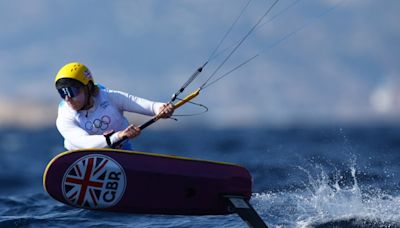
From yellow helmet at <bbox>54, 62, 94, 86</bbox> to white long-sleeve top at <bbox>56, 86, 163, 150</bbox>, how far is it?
345 millimetres

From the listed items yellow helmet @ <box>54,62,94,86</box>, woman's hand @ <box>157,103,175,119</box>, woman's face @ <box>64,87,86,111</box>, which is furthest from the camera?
woman's hand @ <box>157,103,175,119</box>

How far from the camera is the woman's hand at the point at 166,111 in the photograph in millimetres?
9227

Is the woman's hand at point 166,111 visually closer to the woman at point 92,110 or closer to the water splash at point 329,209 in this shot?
the woman at point 92,110

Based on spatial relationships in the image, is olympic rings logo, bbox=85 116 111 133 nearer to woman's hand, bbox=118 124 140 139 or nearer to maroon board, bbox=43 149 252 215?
maroon board, bbox=43 149 252 215

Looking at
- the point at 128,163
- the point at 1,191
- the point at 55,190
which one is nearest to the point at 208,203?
the point at 128,163

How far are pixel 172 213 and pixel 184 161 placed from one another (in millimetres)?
657

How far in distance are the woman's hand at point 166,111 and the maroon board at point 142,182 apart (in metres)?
0.46

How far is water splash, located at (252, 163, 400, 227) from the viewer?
9258 millimetres

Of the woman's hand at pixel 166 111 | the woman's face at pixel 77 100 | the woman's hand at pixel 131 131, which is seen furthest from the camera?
the woman's hand at pixel 166 111

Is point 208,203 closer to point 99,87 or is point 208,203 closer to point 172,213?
point 172,213

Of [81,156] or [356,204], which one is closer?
[81,156]

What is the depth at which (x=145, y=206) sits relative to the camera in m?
9.28

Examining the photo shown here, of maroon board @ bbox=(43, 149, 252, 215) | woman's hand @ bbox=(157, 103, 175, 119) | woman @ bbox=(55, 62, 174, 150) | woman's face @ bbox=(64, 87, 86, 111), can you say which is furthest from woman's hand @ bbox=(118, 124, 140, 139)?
woman's face @ bbox=(64, 87, 86, 111)

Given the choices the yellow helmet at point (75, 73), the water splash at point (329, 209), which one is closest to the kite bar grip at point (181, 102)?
the yellow helmet at point (75, 73)
